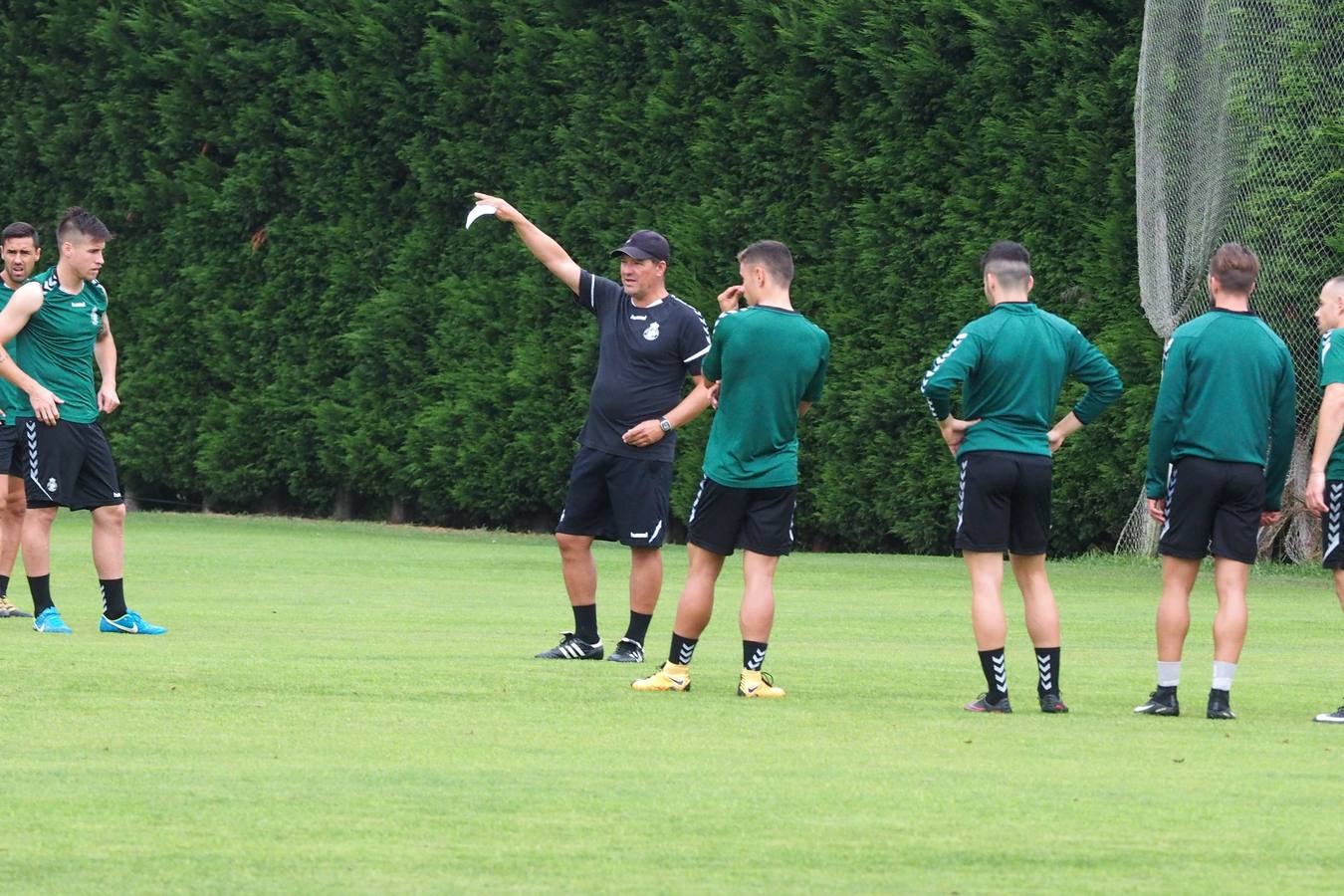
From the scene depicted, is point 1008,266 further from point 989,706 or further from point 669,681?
point 669,681

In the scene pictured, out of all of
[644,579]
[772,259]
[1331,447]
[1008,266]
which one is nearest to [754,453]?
[772,259]

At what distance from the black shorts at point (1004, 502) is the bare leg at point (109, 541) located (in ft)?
14.4

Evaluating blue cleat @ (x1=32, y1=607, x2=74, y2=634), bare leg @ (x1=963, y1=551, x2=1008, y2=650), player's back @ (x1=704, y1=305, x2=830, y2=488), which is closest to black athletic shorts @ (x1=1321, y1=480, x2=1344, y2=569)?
bare leg @ (x1=963, y1=551, x2=1008, y2=650)

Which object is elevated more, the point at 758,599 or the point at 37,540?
the point at 758,599

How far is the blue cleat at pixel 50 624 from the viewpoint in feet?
34.5

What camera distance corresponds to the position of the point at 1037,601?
317 inches

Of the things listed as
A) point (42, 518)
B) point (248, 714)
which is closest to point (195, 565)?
point (42, 518)

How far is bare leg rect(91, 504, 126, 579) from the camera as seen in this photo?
10594 millimetres

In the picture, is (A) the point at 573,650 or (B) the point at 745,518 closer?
(B) the point at 745,518

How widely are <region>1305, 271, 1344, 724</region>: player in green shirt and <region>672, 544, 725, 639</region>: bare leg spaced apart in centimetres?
219

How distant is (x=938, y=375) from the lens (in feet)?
25.6

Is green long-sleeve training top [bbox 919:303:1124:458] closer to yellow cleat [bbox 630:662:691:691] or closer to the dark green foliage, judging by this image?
yellow cleat [bbox 630:662:691:691]

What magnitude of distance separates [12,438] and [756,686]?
520cm

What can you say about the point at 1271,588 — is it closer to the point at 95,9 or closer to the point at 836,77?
the point at 836,77
